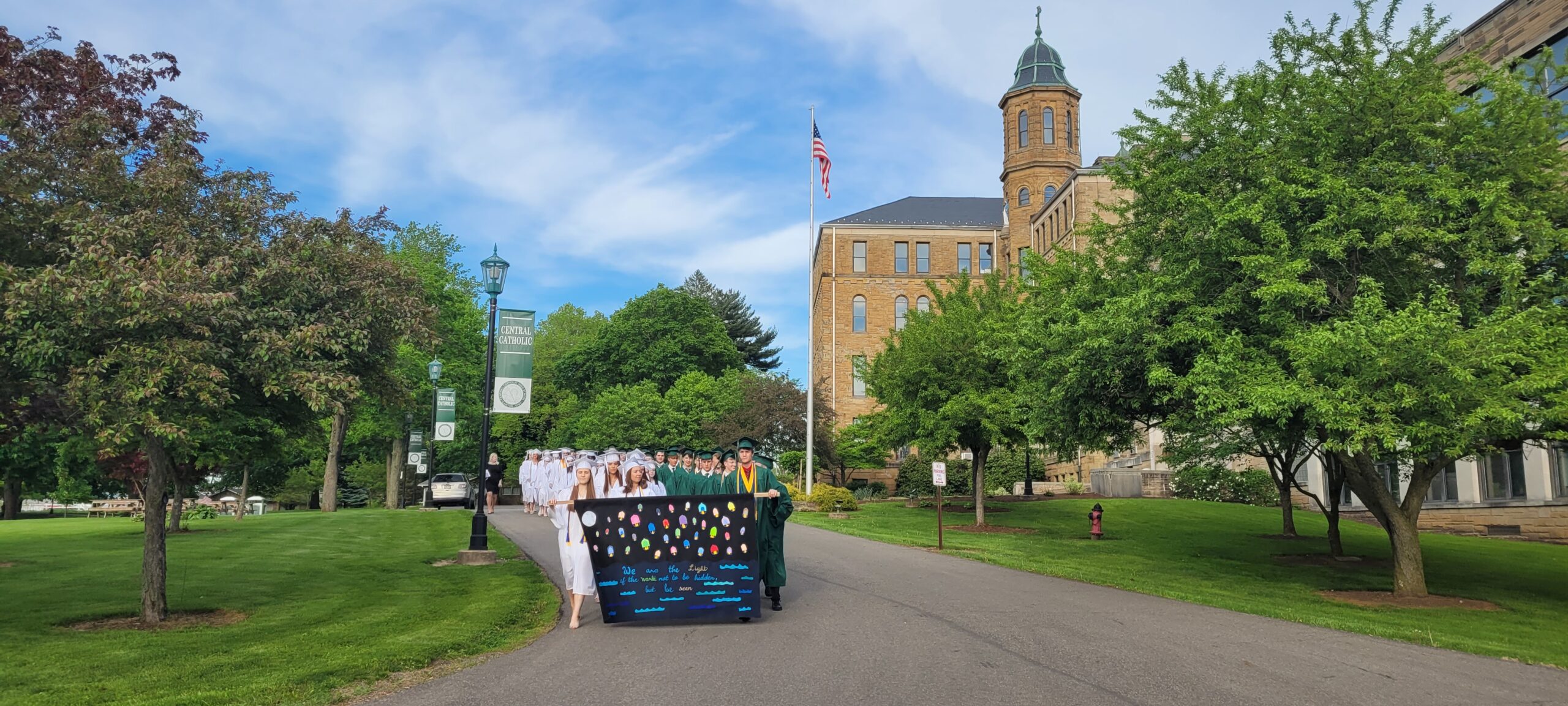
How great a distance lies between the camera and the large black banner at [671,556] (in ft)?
35.2

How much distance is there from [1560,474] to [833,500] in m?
20.6

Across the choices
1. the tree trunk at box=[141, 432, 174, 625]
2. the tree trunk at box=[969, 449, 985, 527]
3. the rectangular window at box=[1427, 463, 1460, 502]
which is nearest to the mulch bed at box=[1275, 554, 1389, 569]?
the tree trunk at box=[969, 449, 985, 527]

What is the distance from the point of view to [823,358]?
7519 cm

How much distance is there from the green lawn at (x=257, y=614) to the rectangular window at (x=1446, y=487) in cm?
2731

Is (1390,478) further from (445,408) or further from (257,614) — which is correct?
(257,614)

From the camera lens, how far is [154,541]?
11.9 m

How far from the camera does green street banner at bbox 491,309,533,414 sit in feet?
68.9

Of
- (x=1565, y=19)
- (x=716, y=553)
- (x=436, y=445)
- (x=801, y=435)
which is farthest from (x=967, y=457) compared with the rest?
(x=716, y=553)

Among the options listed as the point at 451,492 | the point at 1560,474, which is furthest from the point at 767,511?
the point at 451,492

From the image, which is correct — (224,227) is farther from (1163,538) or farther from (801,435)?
(801,435)

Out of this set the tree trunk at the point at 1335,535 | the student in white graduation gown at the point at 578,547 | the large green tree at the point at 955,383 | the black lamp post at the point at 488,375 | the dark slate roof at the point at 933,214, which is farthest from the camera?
the dark slate roof at the point at 933,214

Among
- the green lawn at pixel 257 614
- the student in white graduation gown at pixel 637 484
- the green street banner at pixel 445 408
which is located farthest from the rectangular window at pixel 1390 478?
the green street banner at pixel 445 408

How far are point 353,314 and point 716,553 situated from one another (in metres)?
5.00

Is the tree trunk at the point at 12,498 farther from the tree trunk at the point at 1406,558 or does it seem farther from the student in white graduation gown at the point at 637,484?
the tree trunk at the point at 1406,558
